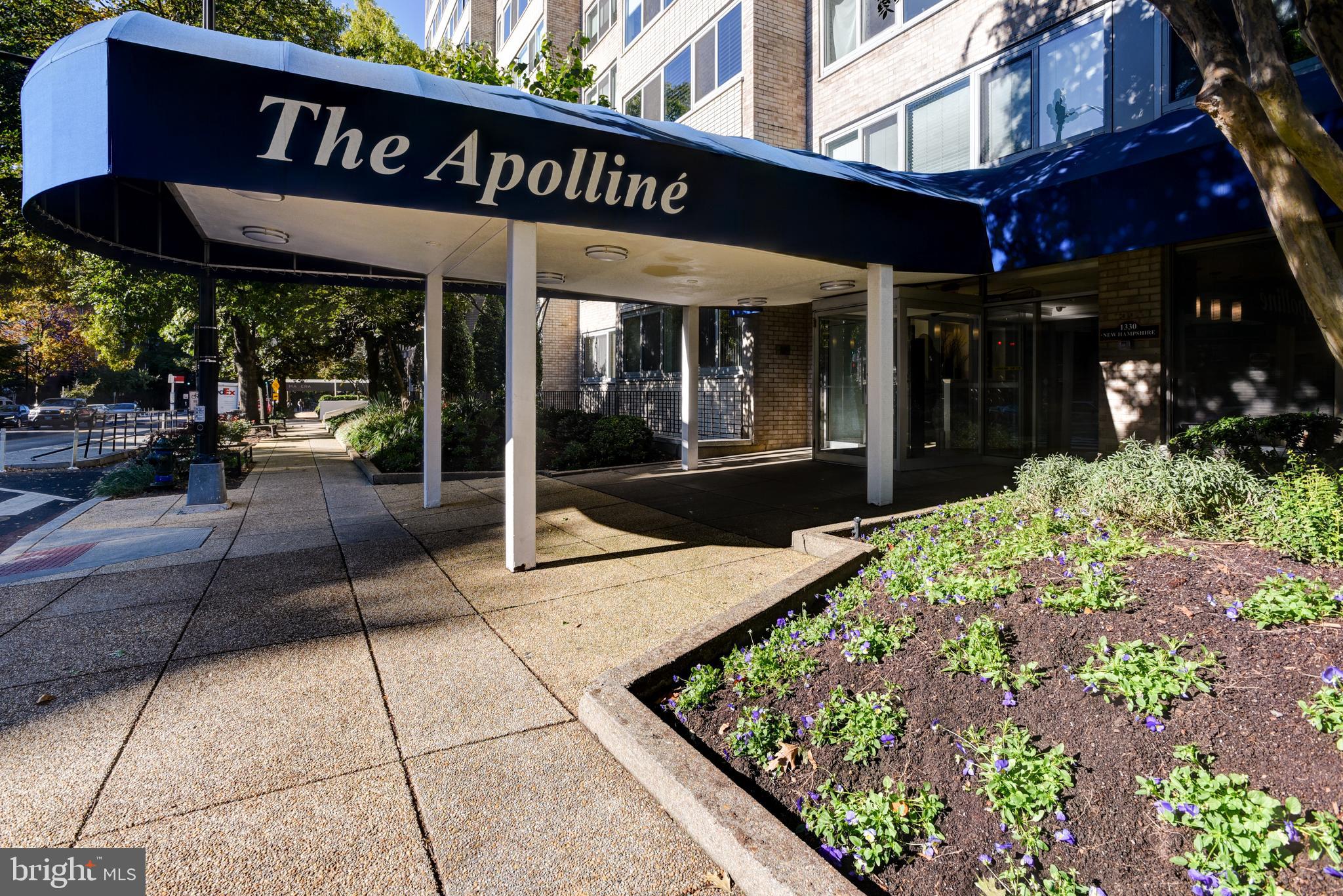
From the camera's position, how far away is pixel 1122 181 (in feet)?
20.2

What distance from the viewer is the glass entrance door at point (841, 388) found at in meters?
11.8

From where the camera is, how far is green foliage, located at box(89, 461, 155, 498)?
9.51m

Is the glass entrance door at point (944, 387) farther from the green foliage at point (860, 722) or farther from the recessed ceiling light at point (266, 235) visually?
the recessed ceiling light at point (266, 235)

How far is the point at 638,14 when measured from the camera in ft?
57.3

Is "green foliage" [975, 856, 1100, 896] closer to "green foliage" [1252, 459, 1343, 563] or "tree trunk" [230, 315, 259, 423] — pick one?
"green foliage" [1252, 459, 1343, 563]

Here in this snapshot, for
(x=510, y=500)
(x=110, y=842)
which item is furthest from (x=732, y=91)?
(x=110, y=842)

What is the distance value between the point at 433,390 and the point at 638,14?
549 inches

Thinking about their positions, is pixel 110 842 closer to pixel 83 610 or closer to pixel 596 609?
pixel 596 609

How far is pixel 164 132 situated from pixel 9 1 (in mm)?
13543

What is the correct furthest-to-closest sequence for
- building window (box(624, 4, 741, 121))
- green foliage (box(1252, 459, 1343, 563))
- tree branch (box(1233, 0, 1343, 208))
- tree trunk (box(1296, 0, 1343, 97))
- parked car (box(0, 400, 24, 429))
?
1. parked car (box(0, 400, 24, 429))
2. building window (box(624, 4, 741, 121))
3. tree trunk (box(1296, 0, 1343, 97))
4. tree branch (box(1233, 0, 1343, 208))
5. green foliage (box(1252, 459, 1343, 563))

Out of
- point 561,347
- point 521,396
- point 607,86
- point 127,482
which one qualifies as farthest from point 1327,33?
point 561,347

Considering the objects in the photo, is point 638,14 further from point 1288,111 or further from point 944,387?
point 1288,111

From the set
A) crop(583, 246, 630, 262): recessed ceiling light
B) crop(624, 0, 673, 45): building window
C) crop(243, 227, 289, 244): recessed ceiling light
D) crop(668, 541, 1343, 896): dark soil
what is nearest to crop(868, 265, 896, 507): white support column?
crop(583, 246, 630, 262): recessed ceiling light

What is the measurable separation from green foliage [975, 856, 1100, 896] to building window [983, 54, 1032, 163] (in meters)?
9.99
